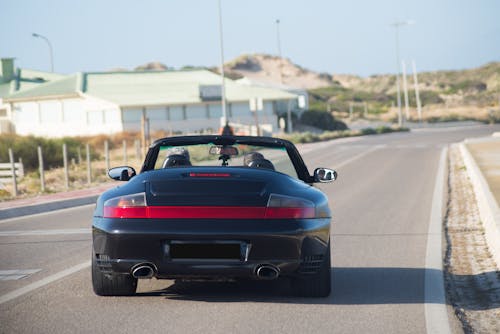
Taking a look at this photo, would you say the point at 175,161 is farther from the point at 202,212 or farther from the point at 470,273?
the point at 470,273

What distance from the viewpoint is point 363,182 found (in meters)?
23.8

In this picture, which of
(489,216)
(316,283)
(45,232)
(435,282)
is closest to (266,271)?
(316,283)

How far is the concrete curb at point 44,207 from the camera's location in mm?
18375

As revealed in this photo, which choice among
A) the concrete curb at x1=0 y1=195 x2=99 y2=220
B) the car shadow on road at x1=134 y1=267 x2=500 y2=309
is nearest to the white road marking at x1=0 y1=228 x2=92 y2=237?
the concrete curb at x1=0 y1=195 x2=99 y2=220

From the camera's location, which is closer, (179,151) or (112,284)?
(112,284)

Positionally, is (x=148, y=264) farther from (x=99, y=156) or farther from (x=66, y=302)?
(x=99, y=156)

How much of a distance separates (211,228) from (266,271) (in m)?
0.54

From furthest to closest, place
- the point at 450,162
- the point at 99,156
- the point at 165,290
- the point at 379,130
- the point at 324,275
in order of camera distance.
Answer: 1. the point at 379,130
2. the point at 99,156
3. the point at 450,162
4. the point at 165,290
5. the point at 324,275

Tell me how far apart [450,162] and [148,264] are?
25.8m

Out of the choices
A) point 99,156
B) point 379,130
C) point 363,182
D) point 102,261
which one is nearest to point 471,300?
point 102,261

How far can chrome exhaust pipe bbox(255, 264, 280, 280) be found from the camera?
709 cm

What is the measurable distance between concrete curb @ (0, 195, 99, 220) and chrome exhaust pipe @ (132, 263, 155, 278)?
11506 mm

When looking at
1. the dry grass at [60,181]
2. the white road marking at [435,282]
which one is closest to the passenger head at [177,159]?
the white road marking at [435,282]

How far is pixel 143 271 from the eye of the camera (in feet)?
23.3
